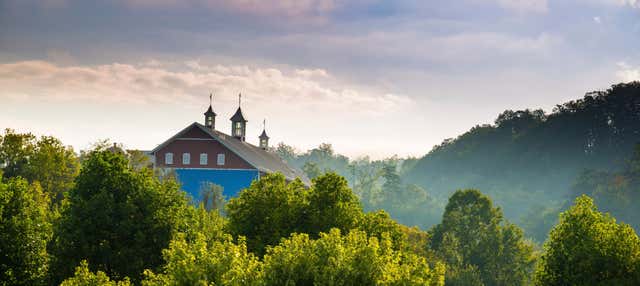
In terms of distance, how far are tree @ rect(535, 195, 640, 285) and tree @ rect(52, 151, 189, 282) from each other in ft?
46.2

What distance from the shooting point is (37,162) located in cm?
5062

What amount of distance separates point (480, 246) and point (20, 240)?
3241 centimetres

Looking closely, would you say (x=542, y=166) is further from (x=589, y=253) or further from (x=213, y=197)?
(x=589, y=253)

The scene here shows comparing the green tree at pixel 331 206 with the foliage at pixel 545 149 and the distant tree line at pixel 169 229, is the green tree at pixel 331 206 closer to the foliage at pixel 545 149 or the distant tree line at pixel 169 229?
the distant tree line at pixel 169 229

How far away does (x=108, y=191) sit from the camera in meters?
28.3

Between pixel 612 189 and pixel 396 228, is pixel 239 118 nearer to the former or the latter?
pixel 612 189

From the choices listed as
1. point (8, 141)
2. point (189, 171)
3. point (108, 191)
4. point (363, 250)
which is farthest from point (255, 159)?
point (363, 250)

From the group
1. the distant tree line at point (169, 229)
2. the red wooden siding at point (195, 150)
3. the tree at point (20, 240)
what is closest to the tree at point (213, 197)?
the red wooden siding at point (195, 150)

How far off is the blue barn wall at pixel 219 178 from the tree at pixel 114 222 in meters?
40.4

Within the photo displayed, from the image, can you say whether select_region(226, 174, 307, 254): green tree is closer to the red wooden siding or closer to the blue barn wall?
the blue barn wall

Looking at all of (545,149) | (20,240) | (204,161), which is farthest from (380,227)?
(545,149)

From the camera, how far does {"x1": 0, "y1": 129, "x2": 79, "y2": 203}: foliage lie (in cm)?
5059

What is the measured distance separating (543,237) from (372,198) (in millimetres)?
51035

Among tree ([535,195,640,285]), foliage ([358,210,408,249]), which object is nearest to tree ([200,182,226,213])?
foliage ([358,210,408,249])
